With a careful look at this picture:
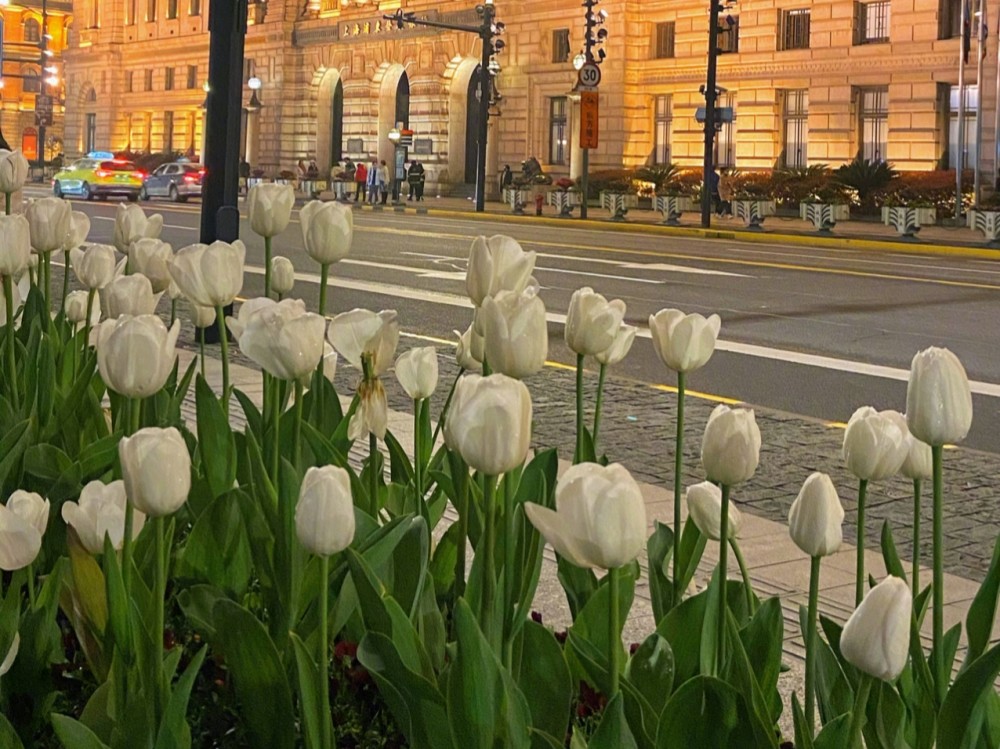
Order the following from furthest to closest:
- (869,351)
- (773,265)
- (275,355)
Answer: (773,265) → (869,351) → (275,355)

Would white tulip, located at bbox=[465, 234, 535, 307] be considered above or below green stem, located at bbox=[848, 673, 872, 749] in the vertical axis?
above

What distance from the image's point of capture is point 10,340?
3.73 metres

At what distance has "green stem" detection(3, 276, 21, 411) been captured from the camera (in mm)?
3588

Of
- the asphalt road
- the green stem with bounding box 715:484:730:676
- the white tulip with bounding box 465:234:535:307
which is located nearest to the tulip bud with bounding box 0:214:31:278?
the white tulip with bounding box 465:234:535:307

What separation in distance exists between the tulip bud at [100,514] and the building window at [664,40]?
4505cm

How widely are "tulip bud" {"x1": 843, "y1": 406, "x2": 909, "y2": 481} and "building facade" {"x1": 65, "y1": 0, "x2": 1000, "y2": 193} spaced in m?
31.9

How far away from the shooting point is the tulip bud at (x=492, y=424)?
5.80 feet

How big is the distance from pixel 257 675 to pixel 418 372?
1.00 m

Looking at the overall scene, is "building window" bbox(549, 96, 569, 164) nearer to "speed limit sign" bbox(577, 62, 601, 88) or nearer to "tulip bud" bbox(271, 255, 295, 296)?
"speed limit sign" bbox(577, 62, 601, 88)

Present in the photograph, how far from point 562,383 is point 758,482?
10.2ft

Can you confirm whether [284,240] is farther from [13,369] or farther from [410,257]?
[13,369]

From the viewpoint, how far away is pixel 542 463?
2820 millimetres

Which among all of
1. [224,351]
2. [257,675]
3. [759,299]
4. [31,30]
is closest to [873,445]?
[257,675]

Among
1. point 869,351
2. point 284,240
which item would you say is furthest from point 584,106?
point 869,351
